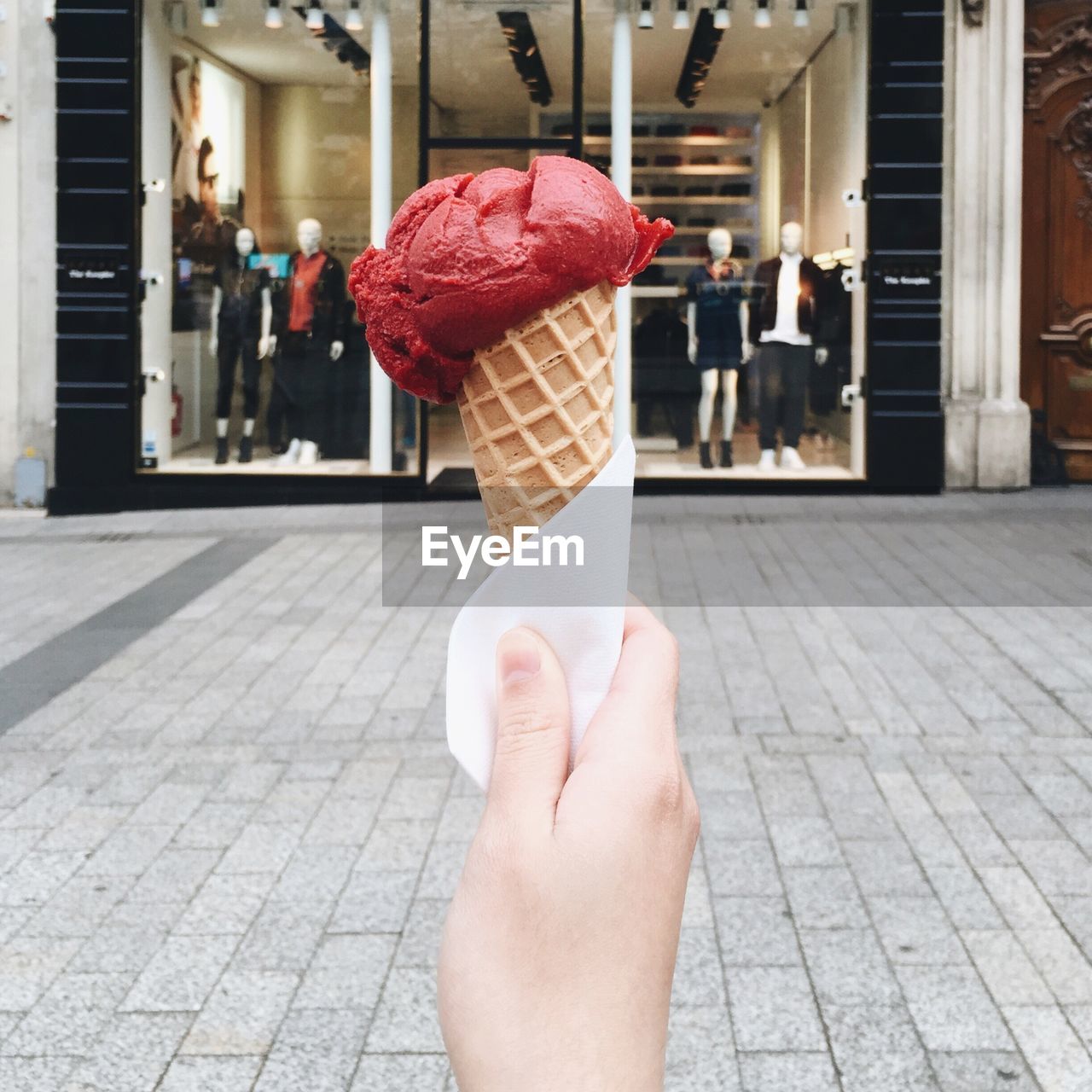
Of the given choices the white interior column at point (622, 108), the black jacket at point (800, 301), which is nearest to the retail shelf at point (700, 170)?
the white interior column at point (622, 108)

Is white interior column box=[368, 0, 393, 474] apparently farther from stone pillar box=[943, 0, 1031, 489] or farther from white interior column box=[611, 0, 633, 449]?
stone pillar box=[943, 0, 1031, 489]

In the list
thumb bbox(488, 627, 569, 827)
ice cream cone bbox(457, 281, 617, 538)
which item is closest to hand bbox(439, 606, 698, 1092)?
thumb bbox(488, 627, 569, 827)

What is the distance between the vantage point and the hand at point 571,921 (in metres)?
1.34

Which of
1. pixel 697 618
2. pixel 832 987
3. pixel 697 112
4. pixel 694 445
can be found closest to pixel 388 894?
pixel 832 987

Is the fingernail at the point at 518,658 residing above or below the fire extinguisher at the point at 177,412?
below

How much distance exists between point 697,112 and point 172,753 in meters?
9.44

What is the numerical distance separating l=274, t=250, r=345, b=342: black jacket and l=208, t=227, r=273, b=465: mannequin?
17 cm

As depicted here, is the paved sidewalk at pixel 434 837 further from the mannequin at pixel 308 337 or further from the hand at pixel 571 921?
→ the mannequin at pixel 308 337

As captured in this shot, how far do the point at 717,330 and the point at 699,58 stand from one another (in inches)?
95.4

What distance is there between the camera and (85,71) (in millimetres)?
13008

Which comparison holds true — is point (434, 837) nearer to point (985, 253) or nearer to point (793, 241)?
point (793, 241)

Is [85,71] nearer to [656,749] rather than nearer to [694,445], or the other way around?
[694,445]

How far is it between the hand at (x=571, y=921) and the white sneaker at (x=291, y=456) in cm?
1243
